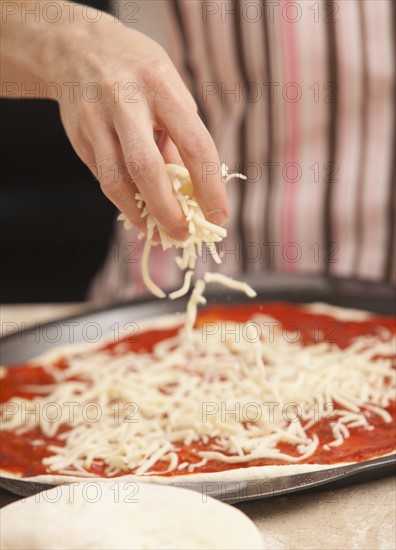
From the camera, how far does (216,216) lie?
3.69 ft

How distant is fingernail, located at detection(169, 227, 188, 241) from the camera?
3.67ft

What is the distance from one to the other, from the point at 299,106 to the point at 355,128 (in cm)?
15

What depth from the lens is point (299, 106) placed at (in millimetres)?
2121

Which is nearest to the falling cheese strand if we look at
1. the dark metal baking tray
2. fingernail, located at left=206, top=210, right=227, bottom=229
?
fingernail, located at left=206, top=210, right=227, bottom=229

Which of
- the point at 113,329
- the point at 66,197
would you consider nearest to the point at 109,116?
the point at 113,329

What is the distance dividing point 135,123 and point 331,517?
51 cm

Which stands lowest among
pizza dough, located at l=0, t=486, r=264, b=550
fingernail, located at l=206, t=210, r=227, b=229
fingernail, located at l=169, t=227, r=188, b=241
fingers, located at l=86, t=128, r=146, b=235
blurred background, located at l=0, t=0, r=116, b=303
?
blurred background, located at l=0, t=0, r=116, b=303

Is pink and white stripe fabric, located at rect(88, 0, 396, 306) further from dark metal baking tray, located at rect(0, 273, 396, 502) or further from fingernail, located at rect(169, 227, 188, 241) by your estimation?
fingernail, located at rect(169, 227, 188, 241)

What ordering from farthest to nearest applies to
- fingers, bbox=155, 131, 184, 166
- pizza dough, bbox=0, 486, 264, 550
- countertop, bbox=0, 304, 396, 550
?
1. fingers, bbox=155, 131, 184, 166
2. countertop, bbox=0, 304, 396, 550
3. pizza dough, bbox=0, 486, 264, 550

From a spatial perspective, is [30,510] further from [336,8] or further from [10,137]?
[10,137]

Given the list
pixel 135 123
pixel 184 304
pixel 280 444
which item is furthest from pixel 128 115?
pixel 184 304

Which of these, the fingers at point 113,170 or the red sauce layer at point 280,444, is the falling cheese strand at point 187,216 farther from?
the red sauce layer at point 280,444

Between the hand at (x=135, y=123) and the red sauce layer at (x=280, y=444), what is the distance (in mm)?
315

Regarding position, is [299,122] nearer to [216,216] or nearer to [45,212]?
[216,216]
